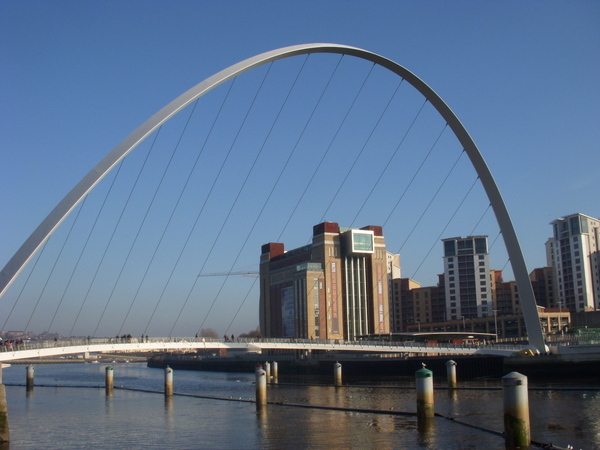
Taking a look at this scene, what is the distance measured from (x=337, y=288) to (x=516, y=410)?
93887mm

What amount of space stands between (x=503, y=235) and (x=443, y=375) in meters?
18.5

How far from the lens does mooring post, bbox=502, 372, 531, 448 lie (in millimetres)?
16219

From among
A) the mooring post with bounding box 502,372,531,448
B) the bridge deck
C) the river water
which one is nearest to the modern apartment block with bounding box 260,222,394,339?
the bridge deck

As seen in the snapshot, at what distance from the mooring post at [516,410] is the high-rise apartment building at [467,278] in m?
118

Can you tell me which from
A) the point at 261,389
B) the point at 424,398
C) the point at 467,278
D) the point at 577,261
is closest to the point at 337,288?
the point at 467,278

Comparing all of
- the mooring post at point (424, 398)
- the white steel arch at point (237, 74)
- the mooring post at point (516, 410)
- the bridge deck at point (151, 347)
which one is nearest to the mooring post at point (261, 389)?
the mooring post at point (424, 398)

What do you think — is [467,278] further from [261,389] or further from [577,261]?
[261,389]

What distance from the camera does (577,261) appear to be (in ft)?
417

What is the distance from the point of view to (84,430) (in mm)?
25500

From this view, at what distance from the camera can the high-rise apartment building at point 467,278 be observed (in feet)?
438

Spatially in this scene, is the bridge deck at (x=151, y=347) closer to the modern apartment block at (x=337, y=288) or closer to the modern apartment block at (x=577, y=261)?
the modern apartment block at (x=337, y=288)

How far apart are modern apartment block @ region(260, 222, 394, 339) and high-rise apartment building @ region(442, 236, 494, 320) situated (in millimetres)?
27231

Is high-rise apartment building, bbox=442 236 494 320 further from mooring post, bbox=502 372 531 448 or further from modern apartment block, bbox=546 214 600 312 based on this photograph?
mooring post, bbox=502 372 531 448

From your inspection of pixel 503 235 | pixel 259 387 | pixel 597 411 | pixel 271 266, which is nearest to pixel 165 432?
pixel 259 387
